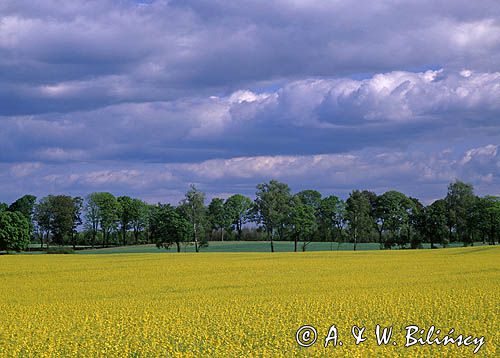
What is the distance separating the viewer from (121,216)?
154 meters

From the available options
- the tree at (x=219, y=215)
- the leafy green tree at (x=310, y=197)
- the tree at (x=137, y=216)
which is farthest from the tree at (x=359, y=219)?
the tree at (x=137, y=216)

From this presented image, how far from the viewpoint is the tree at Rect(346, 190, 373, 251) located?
125m

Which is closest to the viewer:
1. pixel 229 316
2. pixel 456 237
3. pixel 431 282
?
pixel 229 316

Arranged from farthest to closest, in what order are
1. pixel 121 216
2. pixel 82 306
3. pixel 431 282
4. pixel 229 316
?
pixel 121 216 → pixel 431 282 → pixel 82 306 → pixel 229 316

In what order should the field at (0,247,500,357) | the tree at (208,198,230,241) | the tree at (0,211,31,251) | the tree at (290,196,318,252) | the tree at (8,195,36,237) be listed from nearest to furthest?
1. the field at (0,247,500,357)
2. the tree at (0,211,31,251)
3. the tree at (290,196,318,252)
4. the tree at (8,195,36,237)
5. the tree at (208,198,230,241)

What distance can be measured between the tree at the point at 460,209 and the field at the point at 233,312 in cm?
8829

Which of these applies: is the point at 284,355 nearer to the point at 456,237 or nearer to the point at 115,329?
the point at 115,329

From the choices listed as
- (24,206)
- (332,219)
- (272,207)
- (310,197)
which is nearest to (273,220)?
(272,207)

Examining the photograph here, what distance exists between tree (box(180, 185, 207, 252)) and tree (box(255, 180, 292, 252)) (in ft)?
44.0

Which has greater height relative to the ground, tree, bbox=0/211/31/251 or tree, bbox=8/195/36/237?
tree, bbox=8/195/36/237

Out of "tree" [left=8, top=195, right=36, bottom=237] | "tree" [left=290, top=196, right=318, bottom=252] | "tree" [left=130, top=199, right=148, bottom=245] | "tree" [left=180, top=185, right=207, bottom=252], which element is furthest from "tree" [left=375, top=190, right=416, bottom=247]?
"tree" [left=8, top=195, right=36, bottom=237]

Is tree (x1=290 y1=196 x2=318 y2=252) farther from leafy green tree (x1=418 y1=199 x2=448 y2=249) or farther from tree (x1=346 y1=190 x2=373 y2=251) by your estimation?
leafy green tree (x1=418 y1=199 x2=448 y2=249)

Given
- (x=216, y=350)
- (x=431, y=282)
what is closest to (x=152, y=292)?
(x=431, y=282)

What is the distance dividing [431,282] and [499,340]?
21.3m
